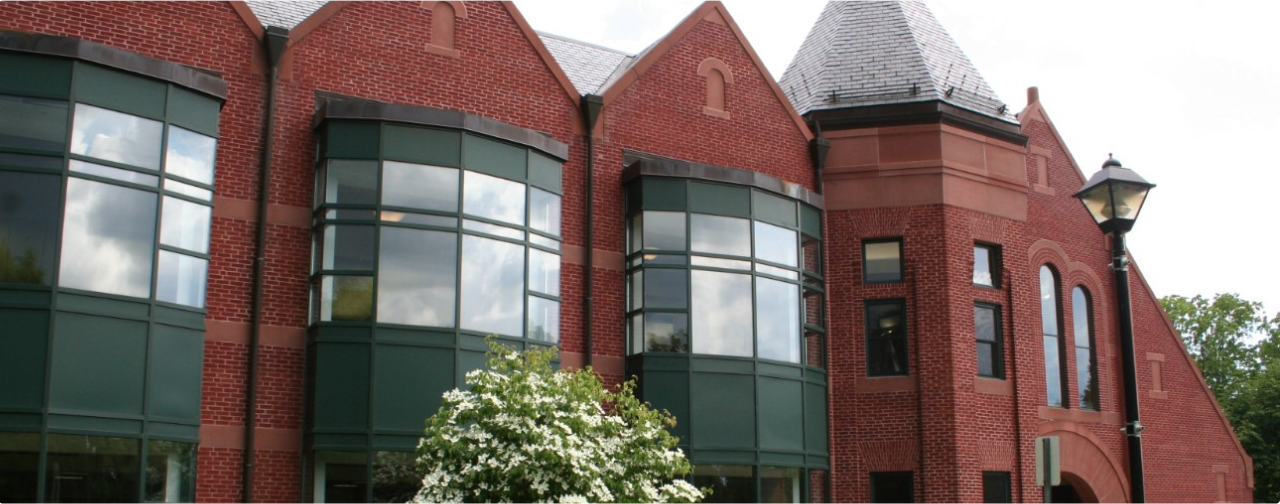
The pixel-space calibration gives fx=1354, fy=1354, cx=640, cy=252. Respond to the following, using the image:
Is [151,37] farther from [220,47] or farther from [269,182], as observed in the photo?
[269,182]

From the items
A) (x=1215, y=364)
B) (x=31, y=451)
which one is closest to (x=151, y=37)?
(x=31, y=451)

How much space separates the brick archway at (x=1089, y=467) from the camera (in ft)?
86.6

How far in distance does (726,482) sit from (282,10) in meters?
10.8

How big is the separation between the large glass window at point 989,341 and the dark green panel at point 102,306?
49.0ft

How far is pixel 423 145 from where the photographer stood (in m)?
20.0

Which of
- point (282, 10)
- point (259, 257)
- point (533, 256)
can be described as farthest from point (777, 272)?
point (282, 10)

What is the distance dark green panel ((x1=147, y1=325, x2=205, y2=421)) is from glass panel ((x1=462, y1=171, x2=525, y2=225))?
433cm

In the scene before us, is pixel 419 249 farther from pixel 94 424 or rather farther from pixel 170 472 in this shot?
pixel 94 424

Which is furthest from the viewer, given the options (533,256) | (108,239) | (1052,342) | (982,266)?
(1052,342)

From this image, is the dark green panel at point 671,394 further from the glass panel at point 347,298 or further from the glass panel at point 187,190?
the glass panel at point 187,190

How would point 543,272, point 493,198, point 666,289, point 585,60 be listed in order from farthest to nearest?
point 585,60
point 666,289
point 543,272
point 493,198

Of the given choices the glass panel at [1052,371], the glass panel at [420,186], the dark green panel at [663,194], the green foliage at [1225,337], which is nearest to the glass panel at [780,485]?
the dark green panel at [663,194]

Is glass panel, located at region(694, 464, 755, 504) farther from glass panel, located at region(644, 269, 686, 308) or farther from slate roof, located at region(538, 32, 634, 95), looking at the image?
slate roof, located at region(538, 32, 634, 95)

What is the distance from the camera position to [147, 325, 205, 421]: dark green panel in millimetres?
17438
